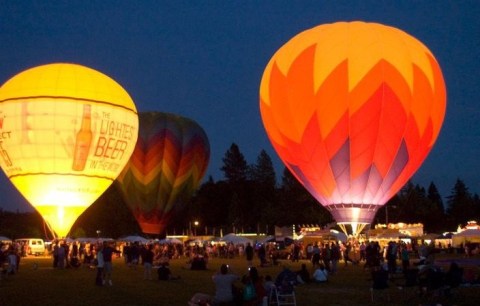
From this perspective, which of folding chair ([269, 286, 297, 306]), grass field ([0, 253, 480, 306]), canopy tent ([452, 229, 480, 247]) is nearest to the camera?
folding chair ([269, 286, 297, 306])

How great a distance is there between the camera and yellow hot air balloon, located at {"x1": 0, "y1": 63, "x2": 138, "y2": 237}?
27125 millimetres

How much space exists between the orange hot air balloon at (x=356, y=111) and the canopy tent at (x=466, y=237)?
35.5ft

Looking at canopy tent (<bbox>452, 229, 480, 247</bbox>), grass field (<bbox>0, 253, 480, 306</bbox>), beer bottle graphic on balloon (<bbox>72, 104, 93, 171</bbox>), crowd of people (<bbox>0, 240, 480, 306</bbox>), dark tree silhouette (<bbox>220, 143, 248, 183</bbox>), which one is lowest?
grass field (<bbox>0, 253, 480, 306</bbox>)

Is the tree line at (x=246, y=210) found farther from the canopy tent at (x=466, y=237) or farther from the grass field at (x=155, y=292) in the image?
the grass field at (x=155, y=292)

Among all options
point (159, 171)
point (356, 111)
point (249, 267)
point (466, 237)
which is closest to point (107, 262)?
point (249, 267)

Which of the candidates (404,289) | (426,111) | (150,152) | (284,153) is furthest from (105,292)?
(150,152)

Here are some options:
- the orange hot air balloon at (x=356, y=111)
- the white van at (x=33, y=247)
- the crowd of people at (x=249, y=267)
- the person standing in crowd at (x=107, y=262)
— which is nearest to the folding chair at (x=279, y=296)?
the crowd of people at (x=249, y=267)

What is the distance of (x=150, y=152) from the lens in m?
40.5

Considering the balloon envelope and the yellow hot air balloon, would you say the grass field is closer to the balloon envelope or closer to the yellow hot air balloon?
the yellow hot air balloon

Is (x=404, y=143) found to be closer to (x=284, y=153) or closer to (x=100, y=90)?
(x=284, y=153)

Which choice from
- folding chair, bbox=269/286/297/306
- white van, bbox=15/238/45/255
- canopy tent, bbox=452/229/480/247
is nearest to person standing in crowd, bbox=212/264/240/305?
folding chair, bbox=269/286/297/306

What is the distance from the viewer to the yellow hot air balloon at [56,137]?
27125mm

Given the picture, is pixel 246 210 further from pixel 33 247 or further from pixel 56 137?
pixel 56 137

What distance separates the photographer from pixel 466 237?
4294cm
